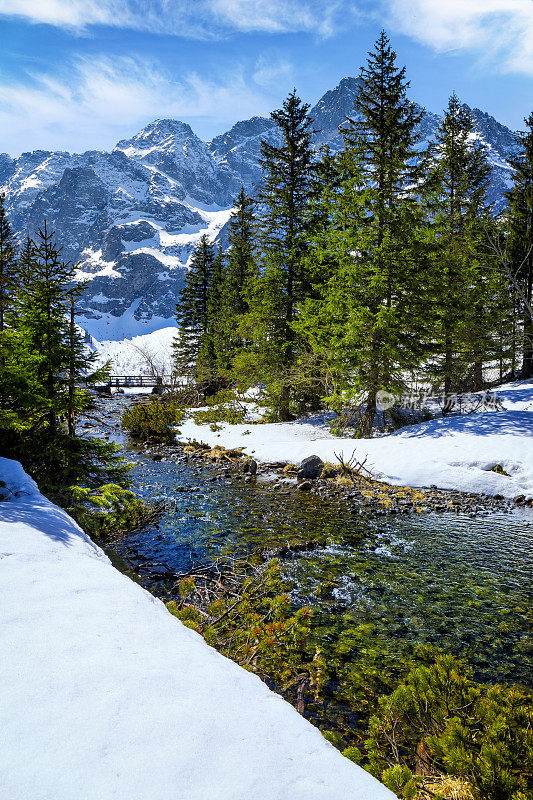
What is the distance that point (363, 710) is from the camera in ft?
13.6

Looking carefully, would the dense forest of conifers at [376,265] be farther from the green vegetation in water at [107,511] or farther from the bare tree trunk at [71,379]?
the bare tree trunk at [71,379]

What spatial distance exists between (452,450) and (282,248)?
12.5m

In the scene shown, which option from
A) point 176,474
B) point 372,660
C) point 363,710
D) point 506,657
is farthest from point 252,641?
point 176,474

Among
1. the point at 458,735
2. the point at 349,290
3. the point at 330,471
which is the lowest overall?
the point at 330,471

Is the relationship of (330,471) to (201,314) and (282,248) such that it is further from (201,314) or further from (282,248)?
(201,314)

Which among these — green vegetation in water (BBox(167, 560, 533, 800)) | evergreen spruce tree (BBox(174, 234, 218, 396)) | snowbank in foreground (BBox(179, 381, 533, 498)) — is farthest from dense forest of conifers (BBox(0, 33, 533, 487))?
green vegetation in water (BBox(167, 560, 533, 800))

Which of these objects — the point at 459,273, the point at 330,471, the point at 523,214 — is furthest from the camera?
the point at 523,214

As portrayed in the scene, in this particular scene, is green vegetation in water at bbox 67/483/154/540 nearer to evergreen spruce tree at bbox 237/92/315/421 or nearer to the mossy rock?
the mossy rock

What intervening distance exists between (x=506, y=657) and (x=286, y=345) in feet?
52.2

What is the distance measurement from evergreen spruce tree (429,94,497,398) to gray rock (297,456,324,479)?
700cm

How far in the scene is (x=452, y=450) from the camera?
40.3 ft

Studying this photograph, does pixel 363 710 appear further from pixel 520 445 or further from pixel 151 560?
pixel 520 445

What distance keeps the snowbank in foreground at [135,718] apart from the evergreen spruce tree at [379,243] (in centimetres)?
1303

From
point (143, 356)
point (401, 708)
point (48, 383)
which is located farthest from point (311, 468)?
point (143, 356)
